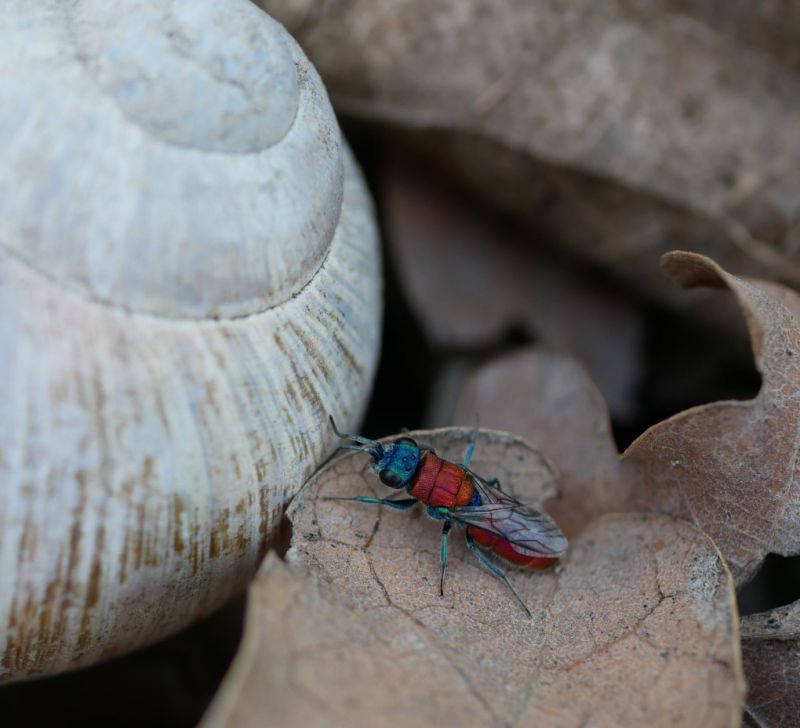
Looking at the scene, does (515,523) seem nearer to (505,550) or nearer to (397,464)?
(505,550)

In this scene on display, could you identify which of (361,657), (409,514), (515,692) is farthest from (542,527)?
(361,657)

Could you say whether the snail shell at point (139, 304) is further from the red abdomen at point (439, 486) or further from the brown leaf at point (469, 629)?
the red abdomen at point (439, 486)

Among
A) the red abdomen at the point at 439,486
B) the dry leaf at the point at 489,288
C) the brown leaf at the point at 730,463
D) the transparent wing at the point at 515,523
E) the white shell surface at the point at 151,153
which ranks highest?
the white shell surface at the point at 151,153

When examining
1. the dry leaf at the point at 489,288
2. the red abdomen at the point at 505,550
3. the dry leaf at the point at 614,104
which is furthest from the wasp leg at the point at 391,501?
the dry leaf at the point at 614,104

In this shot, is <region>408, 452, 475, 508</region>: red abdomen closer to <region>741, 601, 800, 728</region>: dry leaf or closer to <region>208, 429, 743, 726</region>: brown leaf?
<region>208, 429, 743, 726</region>: brown leaf

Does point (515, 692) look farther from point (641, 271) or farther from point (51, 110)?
point (641, 271)

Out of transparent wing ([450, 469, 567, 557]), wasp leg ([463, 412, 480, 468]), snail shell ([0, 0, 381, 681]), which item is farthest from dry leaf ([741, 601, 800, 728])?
snail shell ([0, 0, 381, 681])
